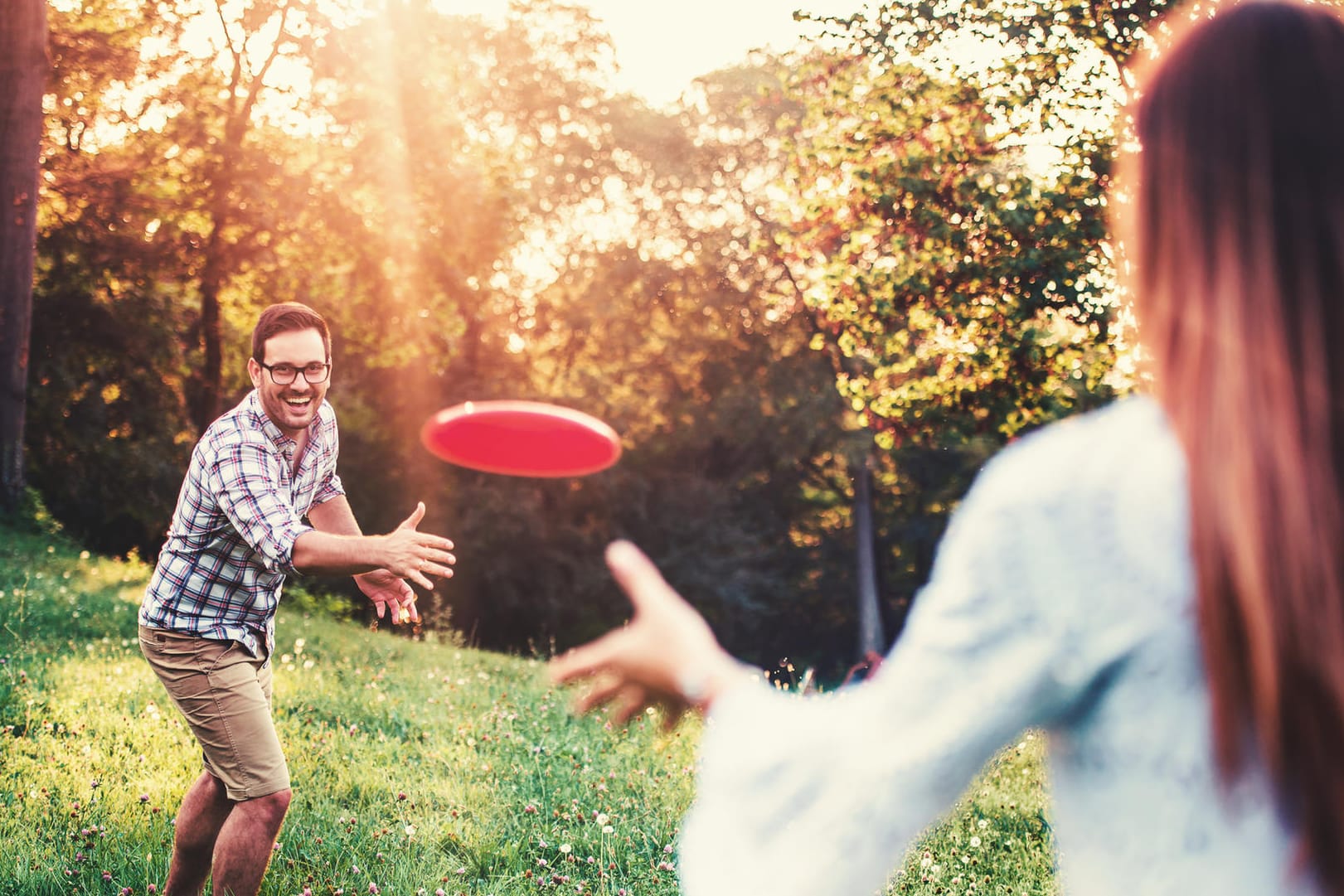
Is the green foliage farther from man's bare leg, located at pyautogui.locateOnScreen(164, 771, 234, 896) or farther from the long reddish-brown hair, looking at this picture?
the long reddish-brown hair

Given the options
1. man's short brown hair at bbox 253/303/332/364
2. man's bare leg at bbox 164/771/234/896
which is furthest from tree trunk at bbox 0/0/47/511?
man's short brown hair at bbox 253/303/332/364

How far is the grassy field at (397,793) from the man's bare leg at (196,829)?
1.41ft

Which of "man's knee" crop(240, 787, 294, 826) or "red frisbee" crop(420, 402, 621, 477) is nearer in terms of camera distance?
"man's knee" crop(240, 787, 294, 826)

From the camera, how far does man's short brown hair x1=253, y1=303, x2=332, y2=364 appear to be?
3.82m

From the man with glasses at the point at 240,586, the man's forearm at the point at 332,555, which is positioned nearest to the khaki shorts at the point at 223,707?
the man with glasses at the point at 240,586

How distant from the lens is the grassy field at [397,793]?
4.46 metres

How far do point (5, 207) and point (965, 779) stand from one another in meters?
18.0

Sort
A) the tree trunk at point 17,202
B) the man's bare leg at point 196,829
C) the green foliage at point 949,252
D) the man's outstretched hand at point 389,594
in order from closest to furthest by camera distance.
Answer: the man's bare leg at point 196,829 < the man's outstretched hand at point 389,594 < the green foliage at point 949,252 < the tree trunk at point 17,202

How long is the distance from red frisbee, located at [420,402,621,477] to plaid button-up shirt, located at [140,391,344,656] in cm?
75

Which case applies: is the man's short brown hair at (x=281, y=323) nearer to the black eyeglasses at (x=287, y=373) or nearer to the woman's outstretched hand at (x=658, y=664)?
the black eyeglasses at (x=287, y=373)

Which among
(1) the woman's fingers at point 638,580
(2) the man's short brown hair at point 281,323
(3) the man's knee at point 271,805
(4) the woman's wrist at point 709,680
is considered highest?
(2) the man's short brown hair at point 281,323

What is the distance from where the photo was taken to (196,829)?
12.4 ft

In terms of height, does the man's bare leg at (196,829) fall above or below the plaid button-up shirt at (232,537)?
below

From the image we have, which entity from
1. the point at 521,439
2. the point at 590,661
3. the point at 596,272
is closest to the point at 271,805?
the point at 521,439
